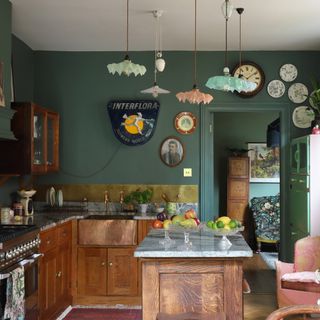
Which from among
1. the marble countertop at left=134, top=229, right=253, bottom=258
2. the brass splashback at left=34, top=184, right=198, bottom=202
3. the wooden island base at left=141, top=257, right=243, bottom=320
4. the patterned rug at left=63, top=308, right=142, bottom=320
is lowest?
the patterned rug at left=63, top=308, right=142, bottom=320

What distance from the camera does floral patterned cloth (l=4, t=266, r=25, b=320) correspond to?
3256mm

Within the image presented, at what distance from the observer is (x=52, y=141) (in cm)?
532

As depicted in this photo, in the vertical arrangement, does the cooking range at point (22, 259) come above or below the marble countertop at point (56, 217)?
below

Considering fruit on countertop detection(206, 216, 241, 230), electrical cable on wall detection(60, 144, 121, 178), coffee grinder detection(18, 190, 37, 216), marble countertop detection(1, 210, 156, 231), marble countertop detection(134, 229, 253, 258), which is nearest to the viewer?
marble countertop detection(134, 229, 253, 258)

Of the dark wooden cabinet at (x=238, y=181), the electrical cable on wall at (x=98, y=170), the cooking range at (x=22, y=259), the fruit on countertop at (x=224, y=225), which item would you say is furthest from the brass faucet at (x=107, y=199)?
the dark wooden cabinet at (x=238, y=181)

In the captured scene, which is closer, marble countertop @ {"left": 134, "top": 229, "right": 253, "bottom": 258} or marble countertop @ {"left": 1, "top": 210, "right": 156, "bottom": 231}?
marble countertop @ {"left": 134, "top": 229, "right": 253, "bottom": 258}

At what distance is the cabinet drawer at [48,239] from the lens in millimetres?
4121

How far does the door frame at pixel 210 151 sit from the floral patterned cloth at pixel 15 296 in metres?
2.71

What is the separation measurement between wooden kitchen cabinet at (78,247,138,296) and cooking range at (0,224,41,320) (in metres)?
1.17

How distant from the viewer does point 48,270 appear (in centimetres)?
430

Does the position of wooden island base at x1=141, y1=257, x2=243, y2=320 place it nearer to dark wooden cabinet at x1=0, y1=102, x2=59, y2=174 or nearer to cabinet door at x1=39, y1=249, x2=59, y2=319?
cabinet door at x1=39, y1=249, x2=59, y2=319

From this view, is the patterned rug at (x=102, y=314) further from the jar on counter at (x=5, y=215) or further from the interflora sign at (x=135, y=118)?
the interflora sign at (x=135, y=118)

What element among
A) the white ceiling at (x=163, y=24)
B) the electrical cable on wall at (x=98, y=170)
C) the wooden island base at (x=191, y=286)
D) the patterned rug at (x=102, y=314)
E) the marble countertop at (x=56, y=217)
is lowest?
the patterned rug at (x=102, y=314)

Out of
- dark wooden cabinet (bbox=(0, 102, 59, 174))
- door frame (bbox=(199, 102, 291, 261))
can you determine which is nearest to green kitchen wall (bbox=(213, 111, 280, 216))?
door frame (bbox=(199, 102, 291, 261))
